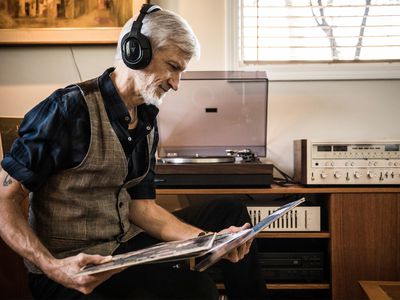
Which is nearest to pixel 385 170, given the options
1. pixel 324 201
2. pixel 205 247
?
pixel 324 201

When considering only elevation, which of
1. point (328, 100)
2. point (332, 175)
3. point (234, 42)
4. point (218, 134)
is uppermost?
point (234, 42)

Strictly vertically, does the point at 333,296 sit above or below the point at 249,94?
below

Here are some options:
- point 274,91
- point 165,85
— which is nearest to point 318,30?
point 274,91

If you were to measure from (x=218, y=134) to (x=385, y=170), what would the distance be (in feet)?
2.36

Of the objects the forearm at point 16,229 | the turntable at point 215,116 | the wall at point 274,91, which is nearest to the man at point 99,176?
the forearm at point 16,229

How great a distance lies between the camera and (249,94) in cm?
175

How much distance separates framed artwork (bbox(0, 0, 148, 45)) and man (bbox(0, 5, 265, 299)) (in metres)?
0.88

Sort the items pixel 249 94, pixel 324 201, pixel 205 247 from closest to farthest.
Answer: pixel 205 247
pixel 324 201
pixel 249 94

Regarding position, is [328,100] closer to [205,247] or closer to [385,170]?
[385,170]

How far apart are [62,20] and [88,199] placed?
48.5 inches

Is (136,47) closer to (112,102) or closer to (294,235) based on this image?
(112,102)

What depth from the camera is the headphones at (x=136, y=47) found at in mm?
981

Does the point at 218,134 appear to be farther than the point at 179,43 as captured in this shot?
Yes

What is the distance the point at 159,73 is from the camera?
105cm
